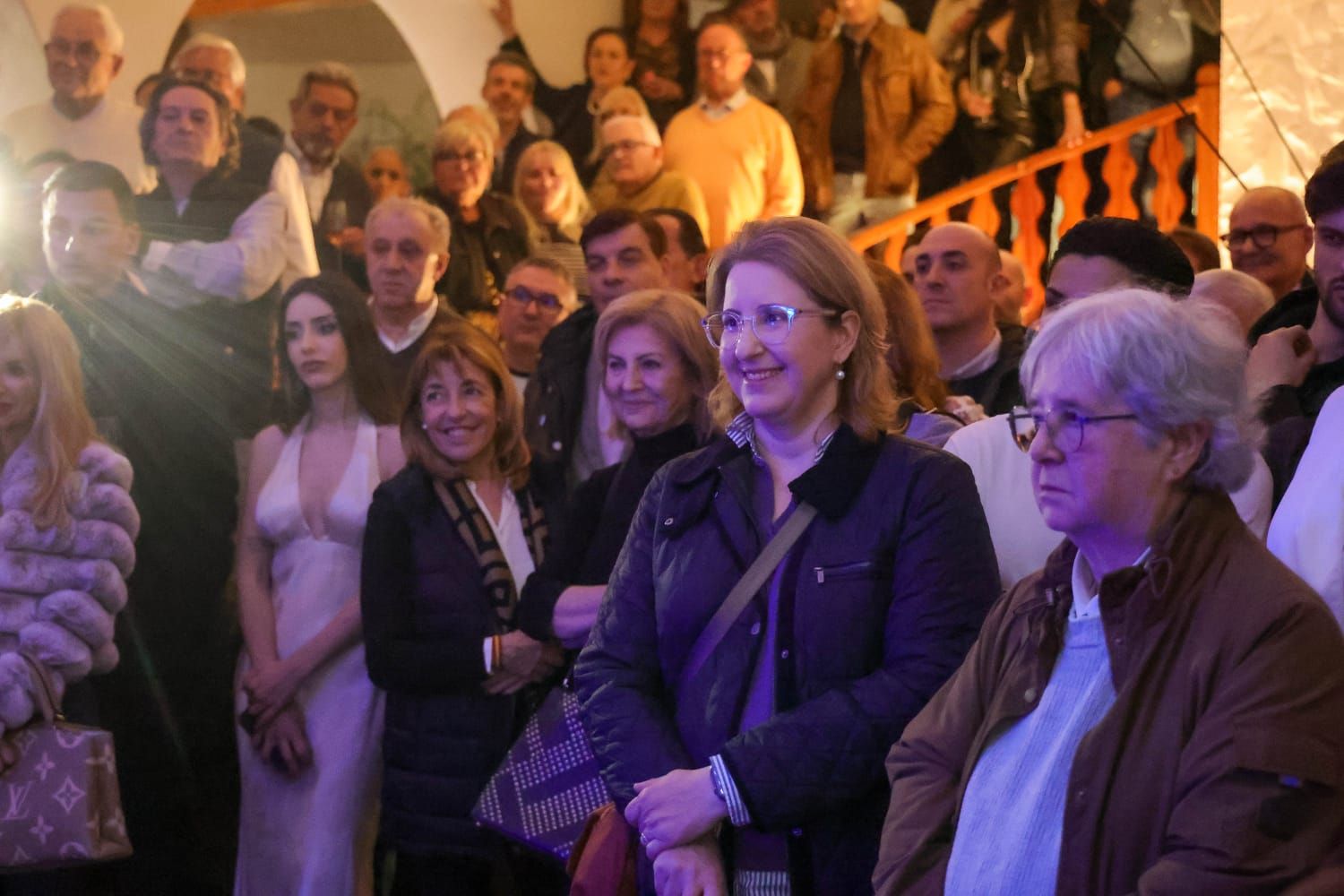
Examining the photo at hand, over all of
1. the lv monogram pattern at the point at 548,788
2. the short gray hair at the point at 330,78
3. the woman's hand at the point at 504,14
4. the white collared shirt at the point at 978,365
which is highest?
the woman's hand at the point at 504,14

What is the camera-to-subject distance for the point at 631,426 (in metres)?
3.69

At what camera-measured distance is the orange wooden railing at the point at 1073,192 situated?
7730 millimetres

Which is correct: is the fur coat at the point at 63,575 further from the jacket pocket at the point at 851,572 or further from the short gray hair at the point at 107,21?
the short gray hair at the point at 107,21

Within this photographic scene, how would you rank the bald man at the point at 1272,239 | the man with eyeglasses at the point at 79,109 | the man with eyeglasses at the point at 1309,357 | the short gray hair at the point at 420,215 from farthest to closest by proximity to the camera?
the man with eyeglasses at the point at 79,109 → the short gray hair at the point at 420,215 → the bald man at the point at 1272,239 → the man with eyeglasses at the point at 1309,357

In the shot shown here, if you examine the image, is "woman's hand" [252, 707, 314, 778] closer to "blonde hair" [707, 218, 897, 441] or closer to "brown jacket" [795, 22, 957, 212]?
"blonde hair" [707, 218, 897, 441]

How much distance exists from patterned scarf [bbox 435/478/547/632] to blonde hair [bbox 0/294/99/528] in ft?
3.18

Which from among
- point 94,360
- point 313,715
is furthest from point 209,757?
point 94,360

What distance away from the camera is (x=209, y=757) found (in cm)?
526

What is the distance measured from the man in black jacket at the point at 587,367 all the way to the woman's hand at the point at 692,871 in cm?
206

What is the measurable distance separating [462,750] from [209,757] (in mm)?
1555

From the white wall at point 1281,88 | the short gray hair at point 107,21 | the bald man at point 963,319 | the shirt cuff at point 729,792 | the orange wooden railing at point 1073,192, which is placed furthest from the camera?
the orange wooden railing at point 1073,192

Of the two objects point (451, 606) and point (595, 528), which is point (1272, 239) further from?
point (451, 606)

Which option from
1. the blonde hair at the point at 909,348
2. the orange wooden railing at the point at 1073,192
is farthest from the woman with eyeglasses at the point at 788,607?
the orange wooden railing at the point at 1073,192

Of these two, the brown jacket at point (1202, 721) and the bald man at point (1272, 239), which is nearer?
the brown jacket at point (1202, 721)
